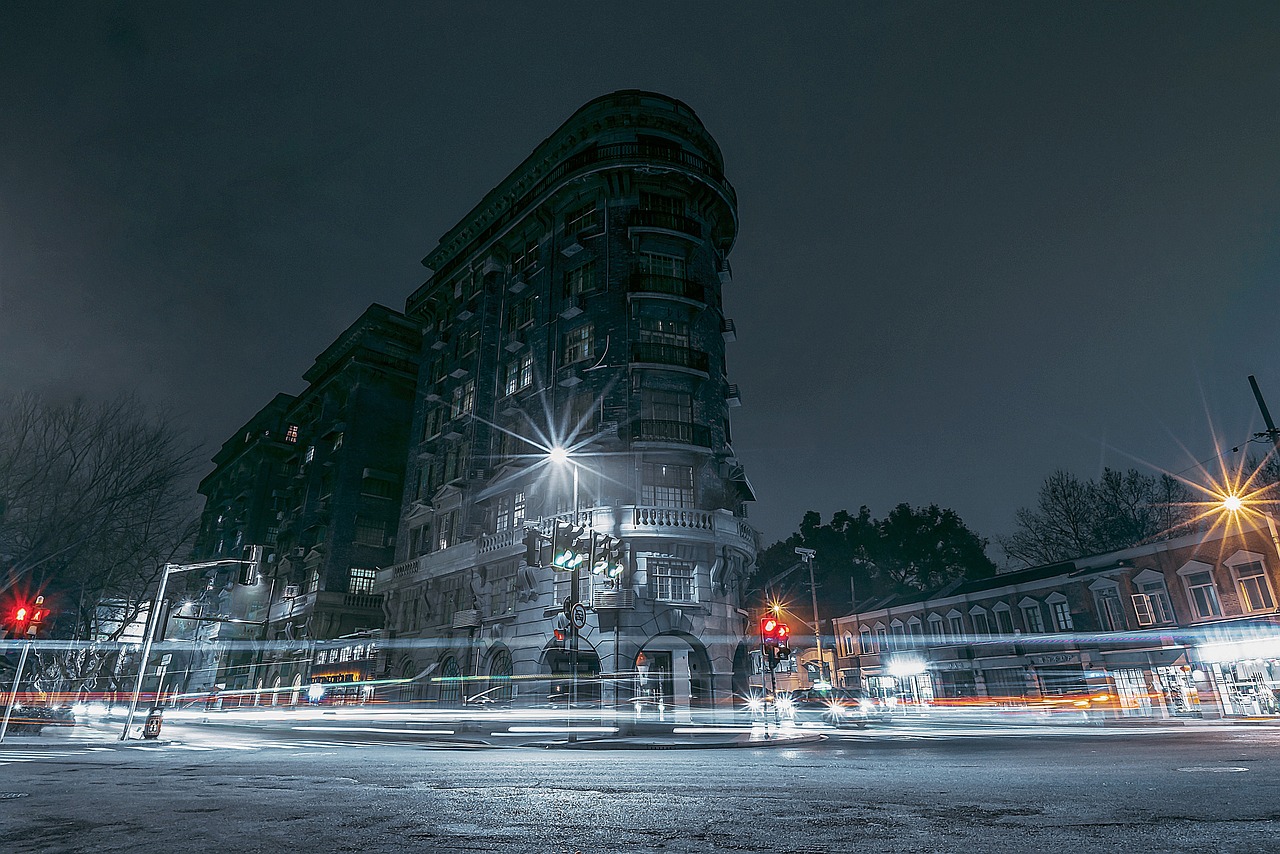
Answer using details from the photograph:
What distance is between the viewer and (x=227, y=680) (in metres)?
51.9

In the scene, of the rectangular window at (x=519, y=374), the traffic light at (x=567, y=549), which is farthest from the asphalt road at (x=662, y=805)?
the rectangular window at (x=519, y=374)

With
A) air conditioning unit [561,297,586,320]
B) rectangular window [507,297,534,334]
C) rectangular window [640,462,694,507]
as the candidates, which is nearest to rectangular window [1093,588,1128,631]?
rectangular window [640,462,694,507]

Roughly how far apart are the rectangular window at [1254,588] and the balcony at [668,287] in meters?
29.6

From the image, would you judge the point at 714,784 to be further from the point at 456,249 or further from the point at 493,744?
the point at 456,249

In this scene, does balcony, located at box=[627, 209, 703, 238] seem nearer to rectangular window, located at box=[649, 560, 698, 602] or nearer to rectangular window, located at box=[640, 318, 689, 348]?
rectangular window, located at box=[640, 318, 689, 348]

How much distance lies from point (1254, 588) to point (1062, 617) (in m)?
9.43

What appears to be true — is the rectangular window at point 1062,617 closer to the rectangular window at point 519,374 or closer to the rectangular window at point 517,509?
the rectangular window at point 517,509

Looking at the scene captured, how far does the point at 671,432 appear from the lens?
102 ft

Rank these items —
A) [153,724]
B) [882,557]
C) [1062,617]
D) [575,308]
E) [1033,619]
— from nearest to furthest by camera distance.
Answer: [153,724], [575,308], [1062,617], [1033,619], [882,557]

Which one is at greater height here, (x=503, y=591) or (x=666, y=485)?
(x=666, y=485)

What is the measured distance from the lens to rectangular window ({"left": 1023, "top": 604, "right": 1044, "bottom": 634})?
40.8 meters

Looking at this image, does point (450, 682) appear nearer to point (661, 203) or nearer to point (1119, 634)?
point (661, 203)

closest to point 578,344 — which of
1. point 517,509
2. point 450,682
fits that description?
point 517,509

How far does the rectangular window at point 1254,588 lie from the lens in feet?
104
